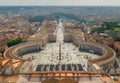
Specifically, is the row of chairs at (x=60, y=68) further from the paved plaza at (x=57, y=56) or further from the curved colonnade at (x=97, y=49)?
the curved colonnade at (x=97, y=49)

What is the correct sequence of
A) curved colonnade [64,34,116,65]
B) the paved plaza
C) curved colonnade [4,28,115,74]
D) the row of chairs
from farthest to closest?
curved colonnade [4,28,115,74] → the paved plaza → curved colonnade [64,34,116,65] → the row of chairs

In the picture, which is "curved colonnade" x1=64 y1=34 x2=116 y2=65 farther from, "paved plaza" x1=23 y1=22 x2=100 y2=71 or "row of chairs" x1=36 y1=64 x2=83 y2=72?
"row of chairs" x1=36 y1=64 x2=83 y2=72

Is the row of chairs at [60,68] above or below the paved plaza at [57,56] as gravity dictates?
above

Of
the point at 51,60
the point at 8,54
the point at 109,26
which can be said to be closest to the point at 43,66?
the point at 51,60

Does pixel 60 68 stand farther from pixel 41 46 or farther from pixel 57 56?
pixel 41 46

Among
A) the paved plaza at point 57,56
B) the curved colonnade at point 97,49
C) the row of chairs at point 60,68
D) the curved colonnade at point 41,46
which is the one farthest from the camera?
the curved colonnade at point 41,46

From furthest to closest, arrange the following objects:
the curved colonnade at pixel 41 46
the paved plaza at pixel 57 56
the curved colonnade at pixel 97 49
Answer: the curved colonnade at pixel 41 46, the paved plaza at pixel 57 56, the curved colonnade at pixel 97 49

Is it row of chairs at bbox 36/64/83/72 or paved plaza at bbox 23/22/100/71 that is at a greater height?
row of chairs at bbox 36/64/83/72

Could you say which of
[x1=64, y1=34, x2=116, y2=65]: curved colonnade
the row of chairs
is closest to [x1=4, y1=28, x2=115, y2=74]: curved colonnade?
[x1=64, y1=34, x2=116, y2=65]: curved colonnade

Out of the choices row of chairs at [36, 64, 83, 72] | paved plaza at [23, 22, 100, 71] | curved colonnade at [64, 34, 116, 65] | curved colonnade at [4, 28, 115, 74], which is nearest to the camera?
row of chairs at [36, 64, 83, 72]

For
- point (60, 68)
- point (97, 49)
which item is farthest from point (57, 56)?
point (60, 68)

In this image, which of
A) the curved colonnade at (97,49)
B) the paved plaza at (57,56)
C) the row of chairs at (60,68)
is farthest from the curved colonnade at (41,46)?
the row of chairs at (60,68)

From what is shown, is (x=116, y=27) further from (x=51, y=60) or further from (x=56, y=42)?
(x=51, y=60)
